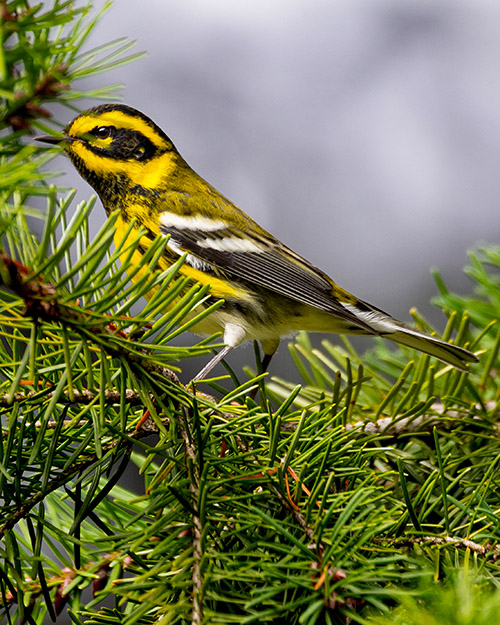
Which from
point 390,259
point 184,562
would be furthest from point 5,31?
point 390,259

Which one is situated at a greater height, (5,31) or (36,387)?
(5,31)

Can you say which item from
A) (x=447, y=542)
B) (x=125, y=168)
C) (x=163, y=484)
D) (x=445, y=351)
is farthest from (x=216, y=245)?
(x=447, y=542)

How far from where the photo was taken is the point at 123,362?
0.80 meters

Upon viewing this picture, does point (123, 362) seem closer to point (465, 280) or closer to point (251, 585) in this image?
point (251, 585)

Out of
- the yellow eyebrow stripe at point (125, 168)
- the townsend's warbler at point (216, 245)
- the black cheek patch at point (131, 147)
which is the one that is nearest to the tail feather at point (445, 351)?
the townsend's warbler at point (216, 245)

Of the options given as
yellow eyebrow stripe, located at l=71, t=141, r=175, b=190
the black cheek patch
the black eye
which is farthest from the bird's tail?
the black eye

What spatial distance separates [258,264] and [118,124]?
696 millimetres

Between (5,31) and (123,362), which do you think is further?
(123,362)

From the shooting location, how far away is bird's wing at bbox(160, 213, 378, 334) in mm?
1969

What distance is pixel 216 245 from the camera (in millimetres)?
2062

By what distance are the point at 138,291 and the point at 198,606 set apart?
359 millimetres

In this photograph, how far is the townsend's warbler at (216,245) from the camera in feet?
6.34

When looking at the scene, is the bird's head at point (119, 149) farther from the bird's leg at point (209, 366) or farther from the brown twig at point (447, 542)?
the brown twig at point (447, 542)

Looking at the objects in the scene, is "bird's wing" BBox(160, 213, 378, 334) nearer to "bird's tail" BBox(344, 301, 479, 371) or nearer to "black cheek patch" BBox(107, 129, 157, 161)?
"bird's tail" BBox(344, 301, 479, 371)
